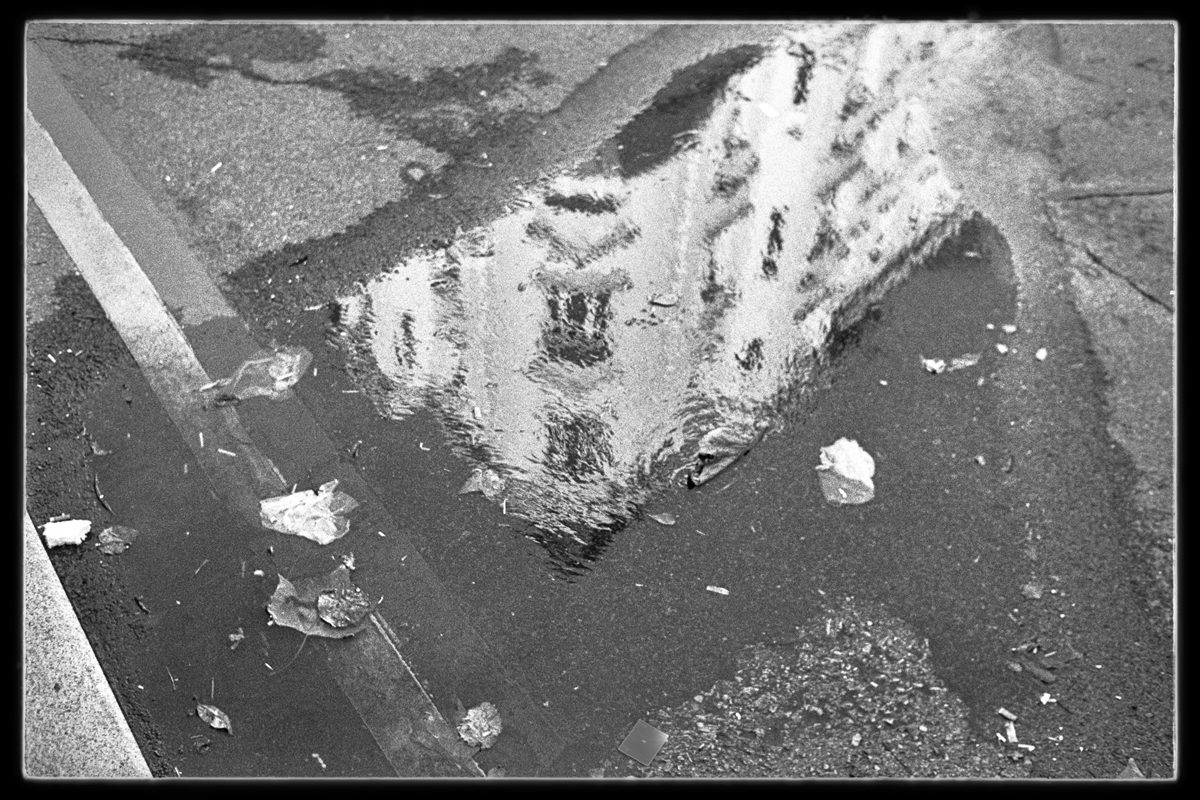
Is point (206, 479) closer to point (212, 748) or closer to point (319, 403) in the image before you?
point (319, 403)

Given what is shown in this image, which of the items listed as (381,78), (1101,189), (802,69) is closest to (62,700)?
(381,78)

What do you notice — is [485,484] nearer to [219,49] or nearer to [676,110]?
[676,110]

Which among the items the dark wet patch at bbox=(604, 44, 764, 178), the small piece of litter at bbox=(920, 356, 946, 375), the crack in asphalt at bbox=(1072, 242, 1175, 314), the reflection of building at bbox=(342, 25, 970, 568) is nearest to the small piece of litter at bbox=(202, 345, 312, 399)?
the reflection of building at bbox=(342, 25, 970, 568)

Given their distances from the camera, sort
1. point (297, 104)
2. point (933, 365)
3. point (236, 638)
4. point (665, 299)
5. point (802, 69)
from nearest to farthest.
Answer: point (236, 638)
point (933, 365)
point (665, 299)
point (297, 104)
point (802, 69)

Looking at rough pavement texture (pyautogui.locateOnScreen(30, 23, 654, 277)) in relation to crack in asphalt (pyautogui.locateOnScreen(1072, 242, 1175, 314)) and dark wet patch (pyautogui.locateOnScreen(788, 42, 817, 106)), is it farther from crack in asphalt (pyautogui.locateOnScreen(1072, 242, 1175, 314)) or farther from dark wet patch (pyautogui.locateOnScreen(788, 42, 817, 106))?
crack in asphalt (pyautogui.locateOnScreen(1072, 242, 1175, 314))

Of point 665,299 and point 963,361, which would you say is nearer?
point 963,361

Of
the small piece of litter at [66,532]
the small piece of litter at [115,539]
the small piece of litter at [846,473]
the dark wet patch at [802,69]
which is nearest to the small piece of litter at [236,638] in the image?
the small piece of litter at [115,539]

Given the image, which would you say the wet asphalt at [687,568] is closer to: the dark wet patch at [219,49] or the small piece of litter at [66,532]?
the small piece of litter at [66,532]
